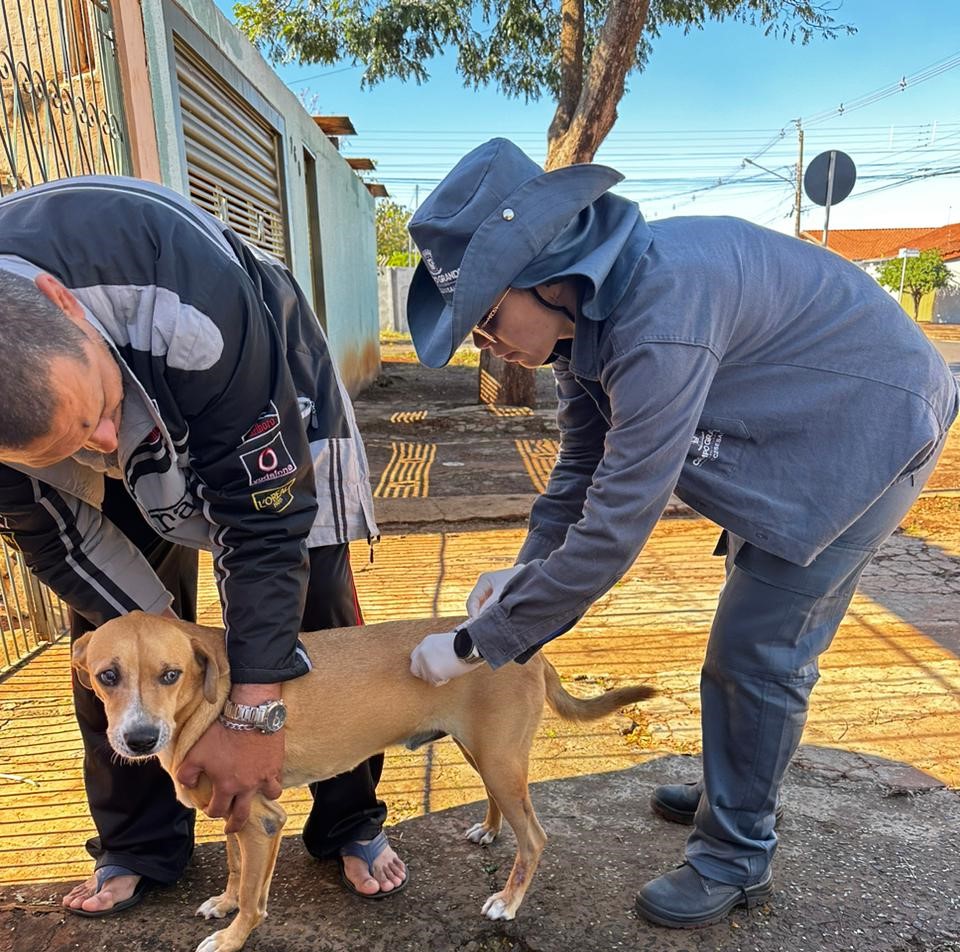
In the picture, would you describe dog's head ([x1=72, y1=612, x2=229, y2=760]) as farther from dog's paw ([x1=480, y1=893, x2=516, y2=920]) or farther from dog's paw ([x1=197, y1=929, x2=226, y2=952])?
dog's paw ([x1=480, y1=893, x2=516, y2=920])

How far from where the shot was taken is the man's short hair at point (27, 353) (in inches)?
56.9

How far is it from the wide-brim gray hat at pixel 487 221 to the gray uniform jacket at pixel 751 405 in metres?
0.11

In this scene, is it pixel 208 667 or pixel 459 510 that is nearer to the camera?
pixel 208 667

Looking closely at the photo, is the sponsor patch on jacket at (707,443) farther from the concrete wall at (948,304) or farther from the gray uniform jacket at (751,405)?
the concrete wall at (948,304)

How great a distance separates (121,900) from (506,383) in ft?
34.7

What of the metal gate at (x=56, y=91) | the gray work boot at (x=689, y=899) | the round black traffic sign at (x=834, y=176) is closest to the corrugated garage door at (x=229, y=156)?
the metal gate at (x=56, y=91)

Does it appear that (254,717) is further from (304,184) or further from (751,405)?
(304,184)

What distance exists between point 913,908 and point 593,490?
1.67 m

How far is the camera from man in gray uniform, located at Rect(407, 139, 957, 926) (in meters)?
1.77

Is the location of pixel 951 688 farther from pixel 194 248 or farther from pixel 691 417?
pixel 194 248

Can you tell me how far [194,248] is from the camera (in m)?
1.79

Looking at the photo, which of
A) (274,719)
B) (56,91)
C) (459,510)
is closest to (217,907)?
(274,719)

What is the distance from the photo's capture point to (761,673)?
2199 millimetres

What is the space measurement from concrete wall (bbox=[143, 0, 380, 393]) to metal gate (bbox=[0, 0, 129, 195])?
2.23 feet
